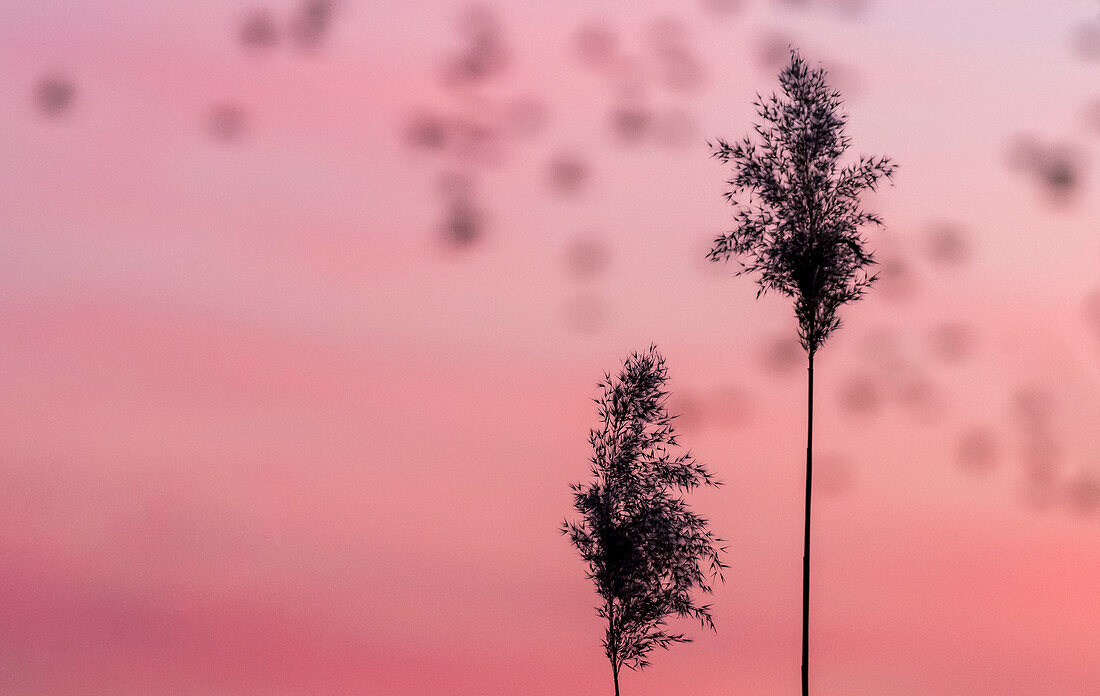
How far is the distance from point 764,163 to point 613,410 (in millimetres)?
4572

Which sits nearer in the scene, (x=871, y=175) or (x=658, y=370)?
(x=871, y=175)

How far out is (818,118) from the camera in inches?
701

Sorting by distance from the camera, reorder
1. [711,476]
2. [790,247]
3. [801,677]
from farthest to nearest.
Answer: [711,476] → [790,247] → [801,677]

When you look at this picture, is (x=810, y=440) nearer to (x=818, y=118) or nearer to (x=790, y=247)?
(x=790, y=247)

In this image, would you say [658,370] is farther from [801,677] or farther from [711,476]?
[801,677]

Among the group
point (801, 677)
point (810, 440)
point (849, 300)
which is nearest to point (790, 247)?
point (849, 300)

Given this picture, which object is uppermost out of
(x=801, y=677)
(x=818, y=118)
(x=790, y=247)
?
(x=818, y=118)

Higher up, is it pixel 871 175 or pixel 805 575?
pixel 871 175

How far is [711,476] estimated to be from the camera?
20109 mm

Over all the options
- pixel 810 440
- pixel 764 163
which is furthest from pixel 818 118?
pixel 810 440

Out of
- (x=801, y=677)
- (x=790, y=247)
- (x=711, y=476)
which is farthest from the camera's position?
(x=711, y=476)

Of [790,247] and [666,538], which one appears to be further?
[666,538]

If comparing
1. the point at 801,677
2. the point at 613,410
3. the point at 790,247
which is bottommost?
the point at 801,677

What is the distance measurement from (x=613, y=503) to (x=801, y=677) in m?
4.47
